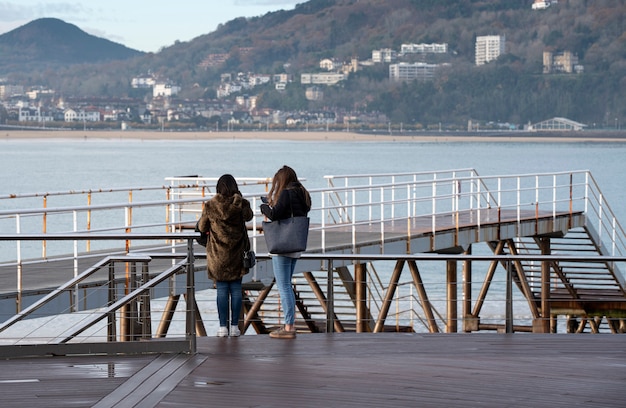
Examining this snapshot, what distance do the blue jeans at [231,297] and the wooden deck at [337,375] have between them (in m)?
0.24

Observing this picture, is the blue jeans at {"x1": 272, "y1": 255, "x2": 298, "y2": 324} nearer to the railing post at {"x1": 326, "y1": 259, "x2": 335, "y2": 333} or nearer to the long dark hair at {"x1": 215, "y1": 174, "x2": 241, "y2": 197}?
the railing post at {"x1": 326, "y1": 259, "x2": 335, "y2": 333}

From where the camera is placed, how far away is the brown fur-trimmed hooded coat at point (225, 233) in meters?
9.42

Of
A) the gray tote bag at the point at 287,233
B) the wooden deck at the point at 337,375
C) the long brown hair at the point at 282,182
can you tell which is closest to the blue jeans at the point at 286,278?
the gray tote bag at the point at 287,233

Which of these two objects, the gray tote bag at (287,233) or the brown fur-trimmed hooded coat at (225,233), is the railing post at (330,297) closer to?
the gray tote bag at (287,233)

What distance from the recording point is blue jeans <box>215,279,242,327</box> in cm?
985

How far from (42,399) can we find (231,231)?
2689 millimetres

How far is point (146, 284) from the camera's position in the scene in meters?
8.52

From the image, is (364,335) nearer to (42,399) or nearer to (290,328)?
(290,328)

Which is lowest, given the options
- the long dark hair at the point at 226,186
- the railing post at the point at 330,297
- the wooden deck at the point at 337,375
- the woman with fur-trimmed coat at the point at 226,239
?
the wooden deck at the point at 337,375

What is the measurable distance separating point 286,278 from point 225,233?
736mm

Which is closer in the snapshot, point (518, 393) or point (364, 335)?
point (518, 393)

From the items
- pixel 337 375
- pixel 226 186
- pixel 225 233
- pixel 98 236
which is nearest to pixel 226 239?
pixel 225 233

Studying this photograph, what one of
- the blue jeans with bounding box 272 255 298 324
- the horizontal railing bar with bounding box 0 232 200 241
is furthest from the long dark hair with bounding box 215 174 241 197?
the blue jeans with bounding box 272 255 298 324

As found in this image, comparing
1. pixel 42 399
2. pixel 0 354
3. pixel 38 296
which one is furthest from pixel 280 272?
pixel 38 296
